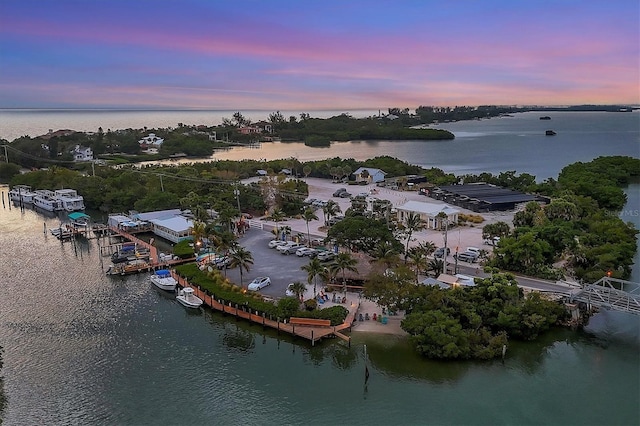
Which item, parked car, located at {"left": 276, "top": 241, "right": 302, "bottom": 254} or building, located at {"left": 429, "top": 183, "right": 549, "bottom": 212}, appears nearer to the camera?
parked car, located at {"left": 276, "top": 241, "right": 302, "bottom": 254}

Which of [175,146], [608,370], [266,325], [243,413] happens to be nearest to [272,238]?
[266,325]

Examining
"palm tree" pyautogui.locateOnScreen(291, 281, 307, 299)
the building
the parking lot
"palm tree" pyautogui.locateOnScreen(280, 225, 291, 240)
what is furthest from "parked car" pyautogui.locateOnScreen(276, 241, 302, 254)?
the building

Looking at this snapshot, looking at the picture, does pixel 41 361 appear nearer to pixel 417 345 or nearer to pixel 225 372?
pixel 225 372

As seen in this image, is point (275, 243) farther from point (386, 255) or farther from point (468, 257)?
point (468, 257)

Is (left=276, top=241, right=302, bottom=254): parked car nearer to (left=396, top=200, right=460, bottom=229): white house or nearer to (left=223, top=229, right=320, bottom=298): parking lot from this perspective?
(left=223, top=229, right=320, bottom=298): parking lot

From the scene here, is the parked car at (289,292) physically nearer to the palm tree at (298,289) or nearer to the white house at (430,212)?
the palm tree at (298,289)

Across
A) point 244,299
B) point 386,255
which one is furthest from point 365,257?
point 244,299

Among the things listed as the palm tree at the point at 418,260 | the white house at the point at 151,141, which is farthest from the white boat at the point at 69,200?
the white house at the point at 151,141
